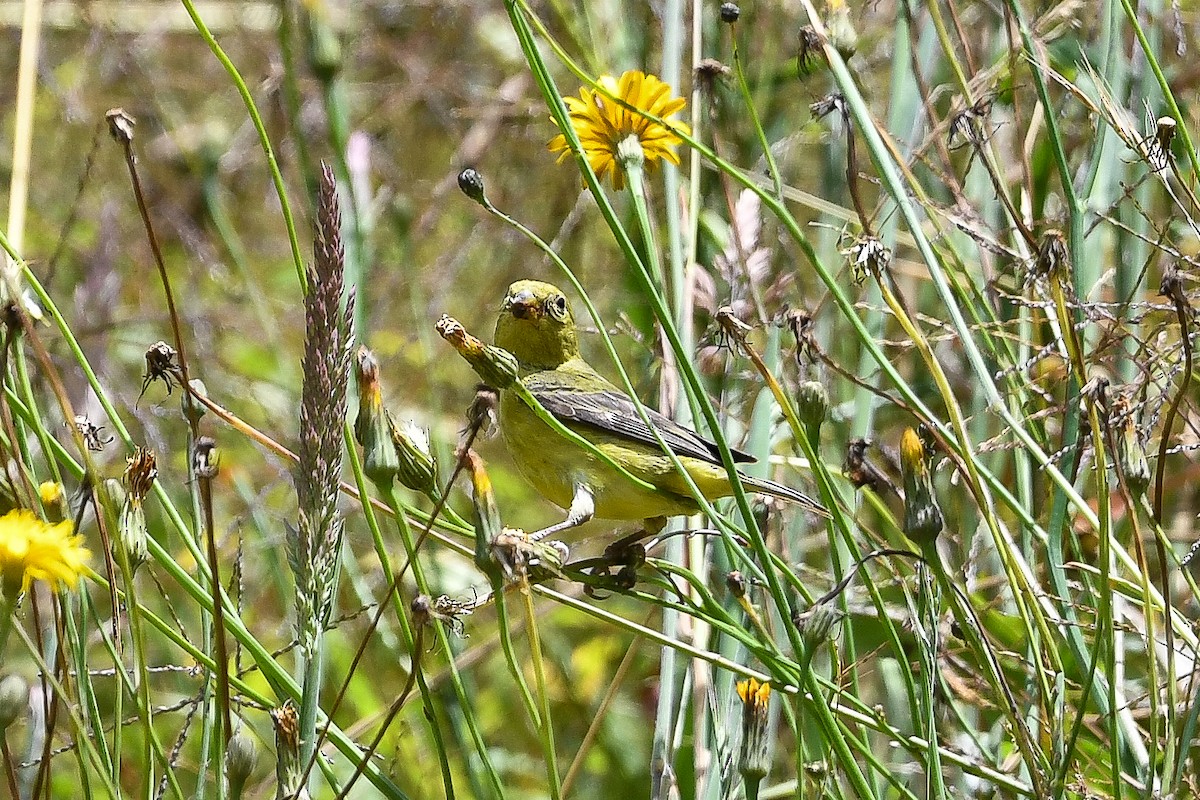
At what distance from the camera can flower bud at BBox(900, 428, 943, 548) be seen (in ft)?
4.13

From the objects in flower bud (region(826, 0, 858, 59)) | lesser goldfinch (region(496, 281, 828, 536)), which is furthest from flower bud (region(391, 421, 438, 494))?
flower bud (region(826, 0, 858, 59))

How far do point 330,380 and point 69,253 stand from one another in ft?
11.3

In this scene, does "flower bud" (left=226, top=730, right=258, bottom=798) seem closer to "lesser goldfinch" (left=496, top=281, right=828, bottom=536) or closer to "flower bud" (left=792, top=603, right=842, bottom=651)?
"flower bud" (left=792, top=603, right=842, bottom=651)

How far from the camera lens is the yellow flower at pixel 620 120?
5.50 ft

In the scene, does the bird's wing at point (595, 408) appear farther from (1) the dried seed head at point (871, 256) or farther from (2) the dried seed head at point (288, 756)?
(2) the dried seed head at point (288, 756)

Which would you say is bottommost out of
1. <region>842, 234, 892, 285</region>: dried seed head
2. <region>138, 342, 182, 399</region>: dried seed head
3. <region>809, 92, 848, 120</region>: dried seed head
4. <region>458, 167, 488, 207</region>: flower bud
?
<region>138, 342, 182, 399</region>: dried seed head

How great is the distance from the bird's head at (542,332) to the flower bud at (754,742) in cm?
125

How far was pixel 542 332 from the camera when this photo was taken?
8.64 feet

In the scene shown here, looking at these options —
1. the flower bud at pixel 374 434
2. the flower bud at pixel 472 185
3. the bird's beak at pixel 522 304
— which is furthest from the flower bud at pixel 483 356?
the bird's beak at pixel 522 304

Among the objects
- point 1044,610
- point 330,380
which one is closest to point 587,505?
point 1044,610

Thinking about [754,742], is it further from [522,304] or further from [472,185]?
[522,304]

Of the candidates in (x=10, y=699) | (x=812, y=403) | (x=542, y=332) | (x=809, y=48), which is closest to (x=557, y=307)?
(x=542, y=332)

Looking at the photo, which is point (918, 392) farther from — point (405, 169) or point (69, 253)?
point (69, 253)

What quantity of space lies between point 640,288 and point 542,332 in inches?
21.7
